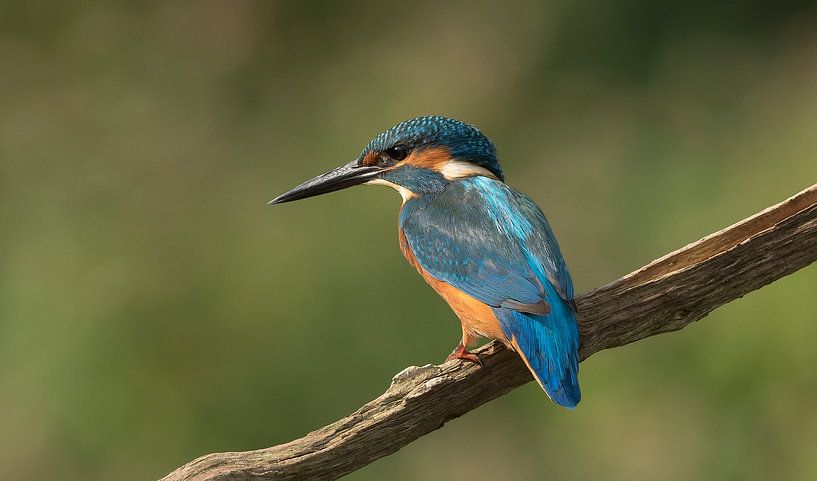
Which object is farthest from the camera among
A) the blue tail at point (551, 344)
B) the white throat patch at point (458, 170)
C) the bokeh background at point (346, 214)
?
the bokeh background at point (346, 214)

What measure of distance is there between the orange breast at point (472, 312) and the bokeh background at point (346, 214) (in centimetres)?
116

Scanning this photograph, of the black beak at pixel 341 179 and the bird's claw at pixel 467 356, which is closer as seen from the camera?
the bird's claw at pixel 467 356

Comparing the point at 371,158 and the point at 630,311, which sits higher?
the point at 371,158

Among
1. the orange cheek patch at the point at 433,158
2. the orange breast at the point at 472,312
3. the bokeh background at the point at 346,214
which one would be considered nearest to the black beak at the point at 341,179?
the orange cheek patch at the point at 433,158

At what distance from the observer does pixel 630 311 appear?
A: 2.02 meters

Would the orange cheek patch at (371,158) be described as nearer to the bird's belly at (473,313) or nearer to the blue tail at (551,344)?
the bird's belly at (473,313)

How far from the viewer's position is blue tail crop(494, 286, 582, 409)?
183cm

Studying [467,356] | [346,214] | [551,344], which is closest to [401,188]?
[467,356]

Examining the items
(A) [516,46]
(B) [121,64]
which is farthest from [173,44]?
(A) [516,46]

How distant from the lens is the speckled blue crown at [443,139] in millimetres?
2322

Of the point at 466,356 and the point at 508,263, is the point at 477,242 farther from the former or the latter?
the point at 466,356

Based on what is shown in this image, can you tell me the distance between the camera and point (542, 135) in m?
3.99

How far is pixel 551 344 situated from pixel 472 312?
0.22 m

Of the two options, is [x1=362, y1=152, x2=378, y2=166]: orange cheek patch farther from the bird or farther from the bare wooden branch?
the bare wooden branch
